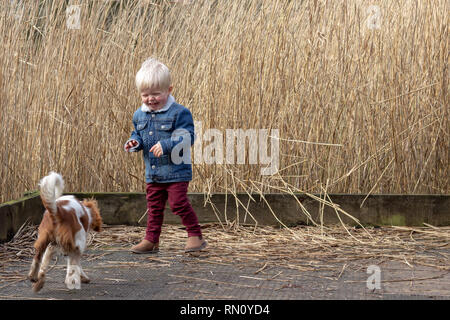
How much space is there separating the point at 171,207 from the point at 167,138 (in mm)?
384

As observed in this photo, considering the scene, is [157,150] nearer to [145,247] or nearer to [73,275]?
[145,247]

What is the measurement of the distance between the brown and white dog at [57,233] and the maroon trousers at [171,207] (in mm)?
861

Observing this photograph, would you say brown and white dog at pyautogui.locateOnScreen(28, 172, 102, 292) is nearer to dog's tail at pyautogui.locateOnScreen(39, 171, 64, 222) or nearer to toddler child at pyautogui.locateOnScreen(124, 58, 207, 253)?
dog's tail at pyautogui.locateOnScreen(39, 171, 64, 222)

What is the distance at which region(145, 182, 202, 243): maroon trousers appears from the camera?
3756 millimetres

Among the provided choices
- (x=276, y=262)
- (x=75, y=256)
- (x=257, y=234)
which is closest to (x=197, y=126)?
(x=257, y=234)

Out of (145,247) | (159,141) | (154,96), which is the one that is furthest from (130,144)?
(145,247)

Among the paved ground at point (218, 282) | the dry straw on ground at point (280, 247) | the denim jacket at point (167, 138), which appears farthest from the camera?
the denim jacket at point (167, 138)

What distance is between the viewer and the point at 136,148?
3.71 metres

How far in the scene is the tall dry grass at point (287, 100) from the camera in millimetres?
4594

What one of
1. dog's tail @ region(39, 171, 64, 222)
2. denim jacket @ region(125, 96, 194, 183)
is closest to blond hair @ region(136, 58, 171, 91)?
denim jacket @ region(125, 96, 194, 183)

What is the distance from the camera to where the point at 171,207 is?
12.4 ft

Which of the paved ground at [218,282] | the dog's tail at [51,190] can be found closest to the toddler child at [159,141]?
the paved ground at [218,282]

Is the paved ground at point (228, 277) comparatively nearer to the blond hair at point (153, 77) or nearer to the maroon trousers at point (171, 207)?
the maroon trousers at point (171, 207)

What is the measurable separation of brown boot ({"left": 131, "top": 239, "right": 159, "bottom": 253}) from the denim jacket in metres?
0.34
